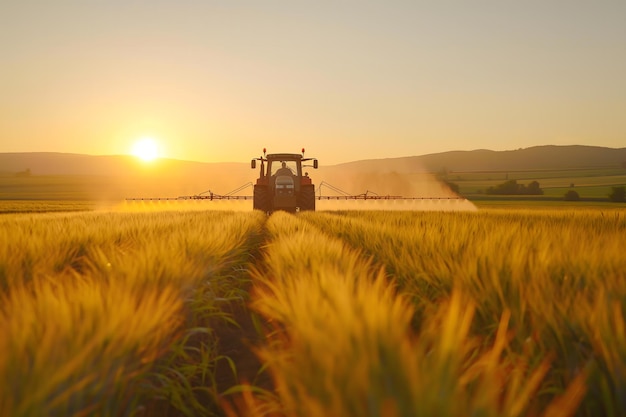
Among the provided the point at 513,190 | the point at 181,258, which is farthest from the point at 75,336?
the point at 513,190

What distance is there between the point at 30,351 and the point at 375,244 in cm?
433

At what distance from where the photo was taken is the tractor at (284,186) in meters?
19.5

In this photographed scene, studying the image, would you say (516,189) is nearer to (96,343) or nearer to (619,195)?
(619,195)

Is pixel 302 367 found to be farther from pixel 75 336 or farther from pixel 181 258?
pixel 181 258

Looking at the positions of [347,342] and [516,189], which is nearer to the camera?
[347,342]

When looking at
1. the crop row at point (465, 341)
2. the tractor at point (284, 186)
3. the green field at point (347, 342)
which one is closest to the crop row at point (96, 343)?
the green field at point (347, 342)

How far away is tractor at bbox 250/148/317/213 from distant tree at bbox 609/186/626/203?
1558 inches

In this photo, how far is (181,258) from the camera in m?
3.75

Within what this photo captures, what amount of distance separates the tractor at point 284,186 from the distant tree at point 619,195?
39.6m

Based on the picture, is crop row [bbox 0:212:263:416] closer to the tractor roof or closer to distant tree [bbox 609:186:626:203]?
the tractor roof

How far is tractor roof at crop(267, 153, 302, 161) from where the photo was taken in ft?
64.0

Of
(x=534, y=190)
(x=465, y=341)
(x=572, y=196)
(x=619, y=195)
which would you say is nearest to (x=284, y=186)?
(x=465, y=341)

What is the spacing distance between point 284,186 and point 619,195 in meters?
41.1

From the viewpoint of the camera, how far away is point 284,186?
19469 mm
